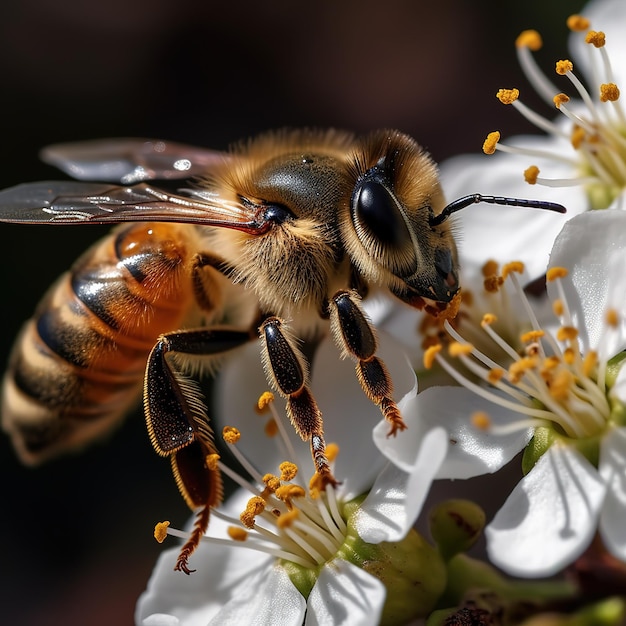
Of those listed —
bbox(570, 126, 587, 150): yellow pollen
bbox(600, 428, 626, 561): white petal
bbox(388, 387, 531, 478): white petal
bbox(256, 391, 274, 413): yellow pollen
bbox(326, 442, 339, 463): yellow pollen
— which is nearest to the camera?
bbox(600, 428, 626, 561): white petal

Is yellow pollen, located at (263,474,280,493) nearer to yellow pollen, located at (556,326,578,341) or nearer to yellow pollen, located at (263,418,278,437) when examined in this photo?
yellow pollen, located at (263,418,278,437)

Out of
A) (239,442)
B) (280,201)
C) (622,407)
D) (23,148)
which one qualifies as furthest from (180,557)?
(23,148)

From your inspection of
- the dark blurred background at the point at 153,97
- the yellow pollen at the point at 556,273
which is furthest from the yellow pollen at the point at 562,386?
the dark blurred background at the point at 153,97

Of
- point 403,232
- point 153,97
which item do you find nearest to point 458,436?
point 403,232

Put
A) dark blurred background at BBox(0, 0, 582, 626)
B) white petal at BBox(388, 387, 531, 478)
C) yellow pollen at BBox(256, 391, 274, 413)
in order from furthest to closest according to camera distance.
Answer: dark blurred background at BBox(0, 0, 582, 626), yellow pollen at BBox(256, 391, 274, 413), white petal at BBox(388, 387, 531, 478)

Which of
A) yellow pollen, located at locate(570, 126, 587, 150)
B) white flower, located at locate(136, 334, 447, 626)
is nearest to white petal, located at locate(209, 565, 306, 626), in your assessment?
white flower, located at locate(136, 334, 447, 626)

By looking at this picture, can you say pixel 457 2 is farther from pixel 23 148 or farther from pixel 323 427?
pixel 323 427

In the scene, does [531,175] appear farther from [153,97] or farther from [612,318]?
[153,97]
